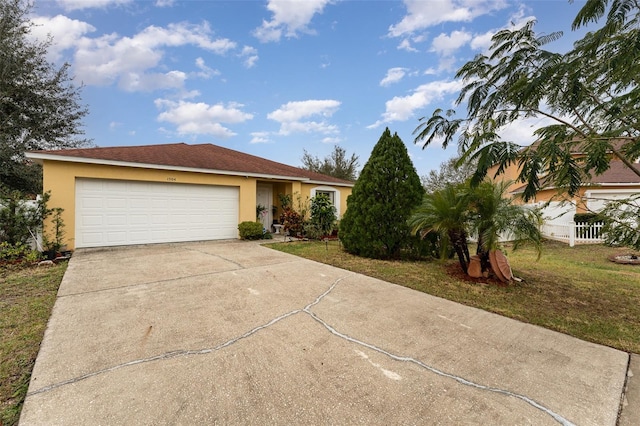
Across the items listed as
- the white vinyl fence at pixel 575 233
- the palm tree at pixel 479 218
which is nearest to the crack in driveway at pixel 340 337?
the palm tree at pixel 479 218

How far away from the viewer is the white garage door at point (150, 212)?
7.91 meters

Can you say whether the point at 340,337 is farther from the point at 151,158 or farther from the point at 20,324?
the point at 151,158

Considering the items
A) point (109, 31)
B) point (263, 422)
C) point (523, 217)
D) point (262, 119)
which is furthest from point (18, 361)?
point (262, 119)

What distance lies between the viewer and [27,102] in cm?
1248

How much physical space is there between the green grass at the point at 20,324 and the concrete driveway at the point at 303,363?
10cm

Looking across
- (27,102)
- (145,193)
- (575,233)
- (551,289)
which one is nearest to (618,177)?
(575,233)

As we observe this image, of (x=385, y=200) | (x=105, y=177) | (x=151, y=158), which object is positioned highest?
(x=151, y=158)

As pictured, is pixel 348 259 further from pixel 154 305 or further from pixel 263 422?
pixel 263 422

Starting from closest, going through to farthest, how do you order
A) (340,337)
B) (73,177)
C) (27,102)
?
1. (340,337)
2. (73,177)
3. (27,102)

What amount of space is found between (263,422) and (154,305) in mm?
2778

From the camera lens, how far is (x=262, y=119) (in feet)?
45.3

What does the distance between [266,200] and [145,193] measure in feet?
16.5

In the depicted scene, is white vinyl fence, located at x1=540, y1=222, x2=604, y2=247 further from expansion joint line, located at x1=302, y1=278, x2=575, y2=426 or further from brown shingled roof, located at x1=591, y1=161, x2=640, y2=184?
expansion joint line, located at x1=302, y1=278, x2=575, y2=426

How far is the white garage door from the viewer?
7.91m
